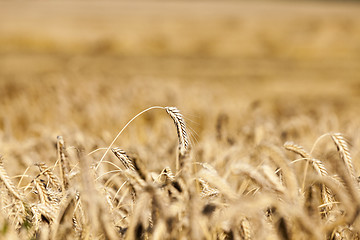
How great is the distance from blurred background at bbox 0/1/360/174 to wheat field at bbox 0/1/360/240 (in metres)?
0.04

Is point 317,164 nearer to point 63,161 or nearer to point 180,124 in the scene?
point 180,124

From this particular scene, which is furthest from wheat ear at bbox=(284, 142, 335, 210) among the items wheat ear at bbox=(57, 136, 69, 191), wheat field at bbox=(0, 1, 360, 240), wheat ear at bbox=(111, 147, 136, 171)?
wheat ear at bbox=(57, 136, 69, 191)

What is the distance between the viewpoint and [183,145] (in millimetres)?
1775

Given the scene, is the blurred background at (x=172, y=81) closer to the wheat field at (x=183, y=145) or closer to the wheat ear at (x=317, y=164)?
the wheat field at (x=183, y=145)

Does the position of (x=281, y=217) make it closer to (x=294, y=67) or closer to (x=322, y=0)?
(x=294, y=67)

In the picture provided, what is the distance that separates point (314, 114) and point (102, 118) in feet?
9.55

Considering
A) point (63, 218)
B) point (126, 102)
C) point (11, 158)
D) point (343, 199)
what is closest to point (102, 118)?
point (126, 102)

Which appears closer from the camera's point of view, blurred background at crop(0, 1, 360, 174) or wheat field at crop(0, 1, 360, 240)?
wheat field at crop(0, 1, 360, 240)

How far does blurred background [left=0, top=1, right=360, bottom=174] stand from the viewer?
5.56m

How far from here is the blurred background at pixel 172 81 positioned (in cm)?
556

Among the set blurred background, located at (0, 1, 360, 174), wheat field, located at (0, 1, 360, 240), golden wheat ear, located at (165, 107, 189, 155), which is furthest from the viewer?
blurred background, located at (0, 1, 360, 174)

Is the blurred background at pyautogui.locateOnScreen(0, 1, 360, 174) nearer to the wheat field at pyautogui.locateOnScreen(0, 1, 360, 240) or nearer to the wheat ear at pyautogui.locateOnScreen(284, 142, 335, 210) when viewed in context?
the wheat field at pyautogui.locateOnScreen(0, 1, 360, 240)

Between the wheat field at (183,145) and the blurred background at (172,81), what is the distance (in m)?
0.04

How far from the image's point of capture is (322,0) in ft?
336
